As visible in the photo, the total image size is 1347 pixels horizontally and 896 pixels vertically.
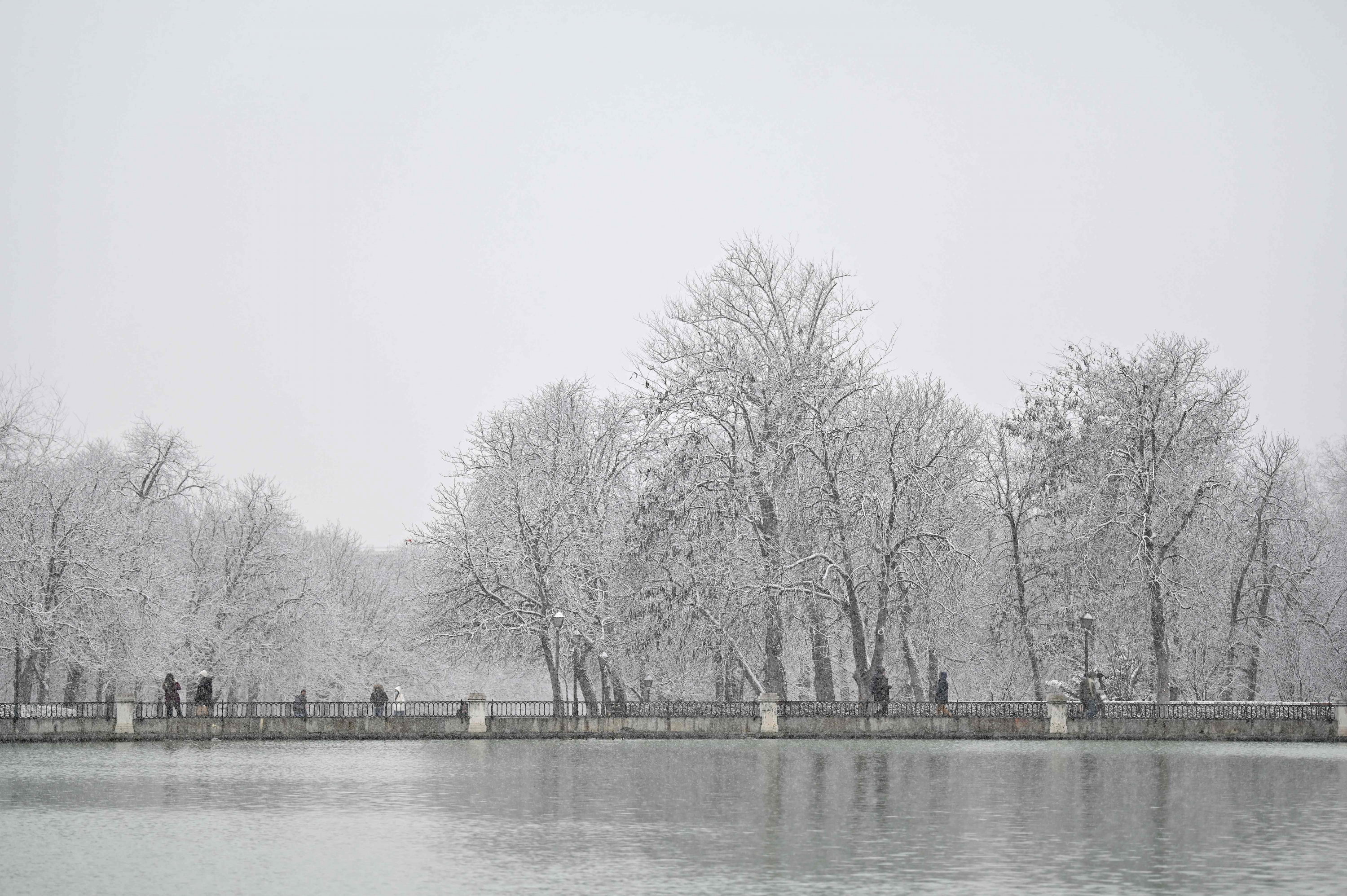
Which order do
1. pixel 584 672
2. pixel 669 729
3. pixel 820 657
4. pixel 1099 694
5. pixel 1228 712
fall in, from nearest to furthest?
pixel 1228 712
pixel 669 729
pixel 1099 694
pixel 820 657
pixel 584 672

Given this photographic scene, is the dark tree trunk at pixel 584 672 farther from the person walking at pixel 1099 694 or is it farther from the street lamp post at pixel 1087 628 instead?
the person walking at pixel 1099 694

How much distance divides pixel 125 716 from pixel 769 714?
56.0ft

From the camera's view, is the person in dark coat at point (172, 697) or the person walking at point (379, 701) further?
the person walking at point (379, 701)

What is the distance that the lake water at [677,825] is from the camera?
15.5 metres

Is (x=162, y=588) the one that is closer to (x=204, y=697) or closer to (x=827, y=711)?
(x=204, y=697)

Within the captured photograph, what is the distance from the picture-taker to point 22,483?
5300 centimetres

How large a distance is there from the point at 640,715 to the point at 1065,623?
17867mm

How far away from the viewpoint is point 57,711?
147 feet

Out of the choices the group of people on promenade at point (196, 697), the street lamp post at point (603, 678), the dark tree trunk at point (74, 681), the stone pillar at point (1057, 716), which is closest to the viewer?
the stone pillar at point (1057, 716)

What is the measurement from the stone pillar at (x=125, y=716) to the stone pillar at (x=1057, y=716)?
24191 mm

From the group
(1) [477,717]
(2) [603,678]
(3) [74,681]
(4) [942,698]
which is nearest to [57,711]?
(3) [74,681]

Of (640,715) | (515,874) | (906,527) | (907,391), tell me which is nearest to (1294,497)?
(907,391)

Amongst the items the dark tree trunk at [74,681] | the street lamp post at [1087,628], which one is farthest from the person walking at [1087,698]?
the dark tree trunk at [74,681]

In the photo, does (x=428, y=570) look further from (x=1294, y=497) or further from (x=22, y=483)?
(x=1294, y=497)
